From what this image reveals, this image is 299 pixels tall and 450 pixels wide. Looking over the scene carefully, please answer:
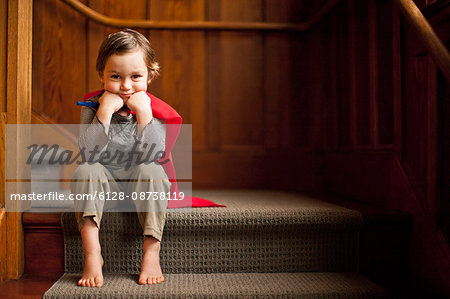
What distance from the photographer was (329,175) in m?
1.95

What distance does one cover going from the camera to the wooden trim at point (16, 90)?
1.22 meters

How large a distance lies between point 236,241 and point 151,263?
10.6 inches

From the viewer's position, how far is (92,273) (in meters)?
1.07

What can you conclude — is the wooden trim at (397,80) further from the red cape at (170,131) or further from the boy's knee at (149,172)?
the boy's knee at (149,172)

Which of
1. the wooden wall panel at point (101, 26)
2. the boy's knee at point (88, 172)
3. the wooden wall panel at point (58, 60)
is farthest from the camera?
the wooden wall panel at point (101, 26)

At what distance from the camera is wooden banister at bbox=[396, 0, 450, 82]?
35.6 inches

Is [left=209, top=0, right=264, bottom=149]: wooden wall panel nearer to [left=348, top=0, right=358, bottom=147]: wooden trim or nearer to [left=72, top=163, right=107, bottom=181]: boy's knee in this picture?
[left=348, top=0, right=358, bottom=147]: wooden trim

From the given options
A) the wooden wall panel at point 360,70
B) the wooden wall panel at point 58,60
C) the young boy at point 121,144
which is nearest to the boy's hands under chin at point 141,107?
the young boy at point 121,144

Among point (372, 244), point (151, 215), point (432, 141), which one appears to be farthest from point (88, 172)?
point (432, 141)

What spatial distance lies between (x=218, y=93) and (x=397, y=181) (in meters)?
1.04

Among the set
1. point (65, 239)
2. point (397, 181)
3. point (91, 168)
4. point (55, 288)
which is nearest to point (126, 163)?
point (91, 168)

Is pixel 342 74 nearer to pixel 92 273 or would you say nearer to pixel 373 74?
pixel 373 74

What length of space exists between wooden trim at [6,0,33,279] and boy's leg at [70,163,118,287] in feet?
0.92

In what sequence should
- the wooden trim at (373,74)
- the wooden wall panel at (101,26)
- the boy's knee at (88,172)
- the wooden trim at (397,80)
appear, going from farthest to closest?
the wooden wall panel at (101,26), the wooden trim at (373,74), the wooden trim at (397,80), the boy's knee at (88,172)
